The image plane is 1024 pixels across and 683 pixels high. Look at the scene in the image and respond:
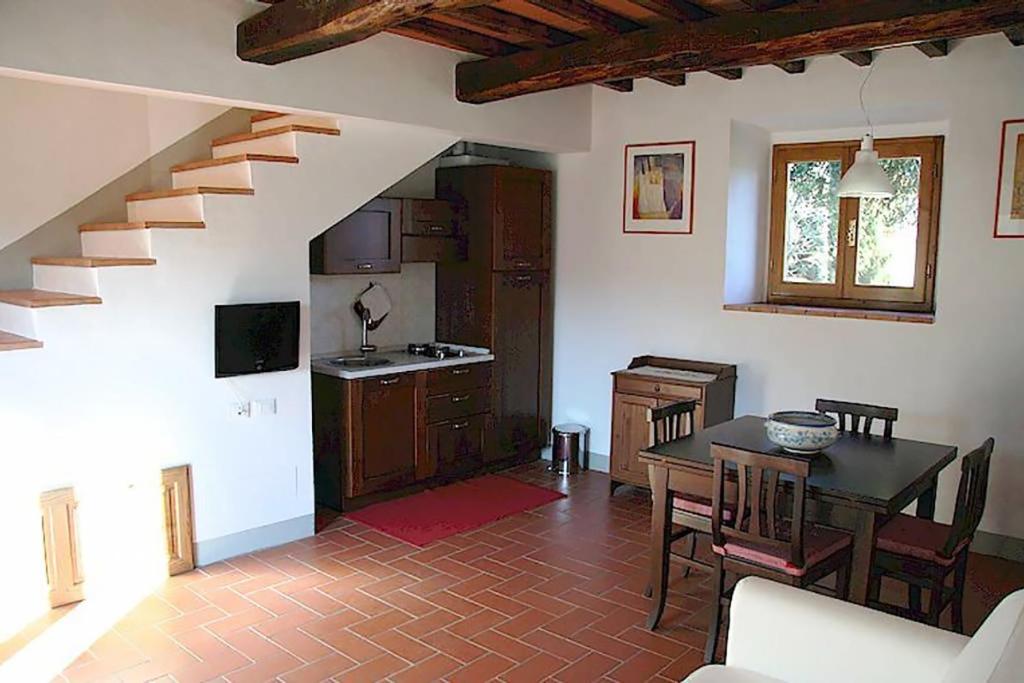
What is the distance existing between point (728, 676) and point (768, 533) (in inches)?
31.4

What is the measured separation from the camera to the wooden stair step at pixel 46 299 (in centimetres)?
358

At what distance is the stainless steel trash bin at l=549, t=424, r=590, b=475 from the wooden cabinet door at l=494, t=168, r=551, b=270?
3.89ft

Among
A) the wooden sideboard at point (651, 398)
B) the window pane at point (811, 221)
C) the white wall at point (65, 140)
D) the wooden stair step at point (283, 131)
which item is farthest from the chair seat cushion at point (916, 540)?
the white wall at point (65, 140)

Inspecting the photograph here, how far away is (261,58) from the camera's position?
365 cm

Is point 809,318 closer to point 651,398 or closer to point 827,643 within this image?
point 651,398

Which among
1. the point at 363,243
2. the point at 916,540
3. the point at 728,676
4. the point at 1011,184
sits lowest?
the point at 728,676

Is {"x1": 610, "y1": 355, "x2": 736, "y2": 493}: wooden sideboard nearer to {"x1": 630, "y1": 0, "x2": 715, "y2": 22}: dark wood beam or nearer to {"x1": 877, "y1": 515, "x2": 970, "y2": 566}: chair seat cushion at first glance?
{"x1": 877, "y1": 515, "x2": 970, "y2": 566}: chair seat cushion

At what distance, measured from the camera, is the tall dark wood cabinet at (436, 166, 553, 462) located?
5.64 metres

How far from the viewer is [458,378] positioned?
215 inches

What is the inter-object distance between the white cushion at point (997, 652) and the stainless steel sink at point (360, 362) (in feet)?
11.9

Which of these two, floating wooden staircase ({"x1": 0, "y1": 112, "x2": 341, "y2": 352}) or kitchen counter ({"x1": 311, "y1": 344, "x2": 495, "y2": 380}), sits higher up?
floating wooden staircase ({"x1": 0, "y1": 112, "x2": 341, "y2": 352})

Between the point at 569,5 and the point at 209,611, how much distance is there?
124 inches

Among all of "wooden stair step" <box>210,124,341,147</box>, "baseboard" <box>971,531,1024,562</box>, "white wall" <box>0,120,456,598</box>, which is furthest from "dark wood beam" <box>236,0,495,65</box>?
"baseboard" <box>971,531,1024,562</box>

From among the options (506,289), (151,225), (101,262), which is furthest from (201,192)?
(506,289)
